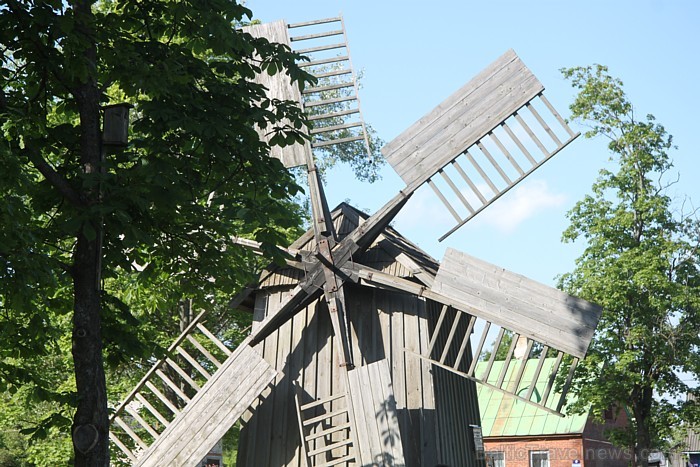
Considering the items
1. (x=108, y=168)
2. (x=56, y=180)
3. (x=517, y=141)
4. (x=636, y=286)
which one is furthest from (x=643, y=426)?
(x=56, y=180)

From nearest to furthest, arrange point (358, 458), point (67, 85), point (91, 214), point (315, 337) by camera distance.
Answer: point (91, 214) → point (67, 85) → point (358, 458) → point (315, 337)

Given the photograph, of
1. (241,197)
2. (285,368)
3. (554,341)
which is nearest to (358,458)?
(285,368)

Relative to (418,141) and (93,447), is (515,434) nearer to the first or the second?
(418,141)

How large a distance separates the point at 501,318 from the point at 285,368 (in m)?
3.25

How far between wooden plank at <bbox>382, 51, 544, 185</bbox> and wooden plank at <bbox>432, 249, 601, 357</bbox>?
1567 millimetres

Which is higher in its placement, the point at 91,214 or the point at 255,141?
the point at 255,141

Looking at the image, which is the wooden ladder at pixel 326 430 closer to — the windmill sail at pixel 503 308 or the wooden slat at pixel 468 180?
the windmill sail at pixel 503 308

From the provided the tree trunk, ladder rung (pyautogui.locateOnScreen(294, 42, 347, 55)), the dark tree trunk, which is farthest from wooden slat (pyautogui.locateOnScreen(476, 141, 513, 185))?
the tree trunk

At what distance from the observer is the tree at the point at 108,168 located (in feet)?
24.7

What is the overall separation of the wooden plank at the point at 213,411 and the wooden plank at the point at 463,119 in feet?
11.4

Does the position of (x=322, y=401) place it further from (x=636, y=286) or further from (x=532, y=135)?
(x=636, y=286)

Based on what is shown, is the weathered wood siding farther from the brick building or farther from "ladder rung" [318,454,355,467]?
the brick building

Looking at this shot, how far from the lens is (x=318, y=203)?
1300 cm

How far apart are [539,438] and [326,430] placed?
73.6 ft
